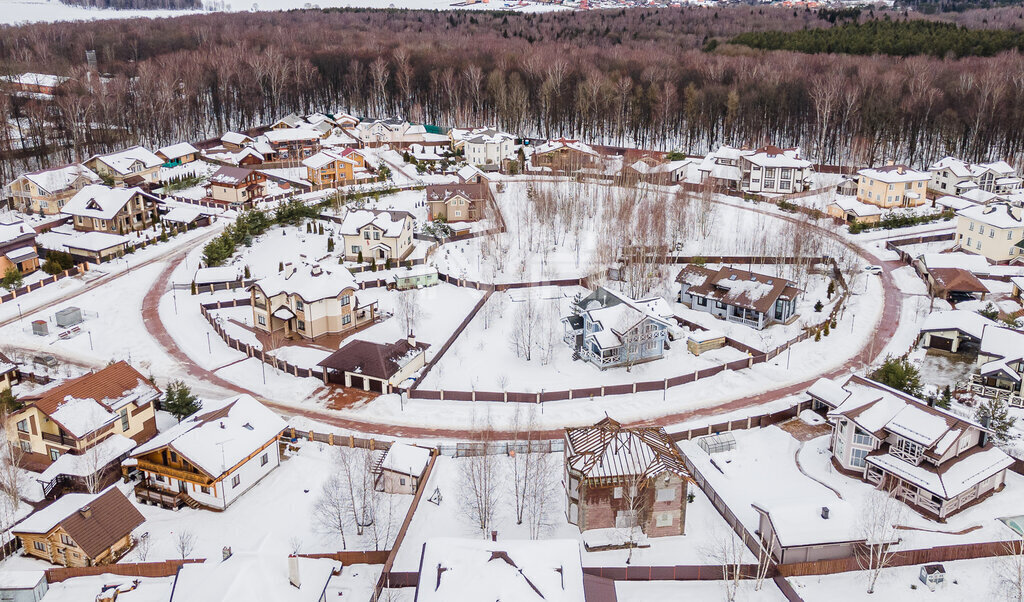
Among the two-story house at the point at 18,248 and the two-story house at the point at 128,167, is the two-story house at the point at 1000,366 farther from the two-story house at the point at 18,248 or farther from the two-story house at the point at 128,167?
the two-story house at the point at 128,167

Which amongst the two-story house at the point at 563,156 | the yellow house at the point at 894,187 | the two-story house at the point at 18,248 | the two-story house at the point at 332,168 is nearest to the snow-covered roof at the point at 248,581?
the two-story house at the point at 18,248

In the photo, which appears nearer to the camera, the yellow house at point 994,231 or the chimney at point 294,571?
the chimney at point 294,571

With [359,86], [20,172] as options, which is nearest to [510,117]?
[359,86]

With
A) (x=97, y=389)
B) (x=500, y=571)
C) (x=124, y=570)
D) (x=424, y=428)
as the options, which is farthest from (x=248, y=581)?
(x=97, y=389)

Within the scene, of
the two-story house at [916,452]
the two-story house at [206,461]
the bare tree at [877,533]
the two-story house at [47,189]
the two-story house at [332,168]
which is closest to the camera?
the bare tree at [877,533]

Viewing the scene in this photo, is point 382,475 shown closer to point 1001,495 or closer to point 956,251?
A: point 1001,495

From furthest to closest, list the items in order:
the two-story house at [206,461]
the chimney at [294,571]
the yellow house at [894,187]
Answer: the yellow house at [894,187], the two-story house at [206,461], the chimney at [294,571]

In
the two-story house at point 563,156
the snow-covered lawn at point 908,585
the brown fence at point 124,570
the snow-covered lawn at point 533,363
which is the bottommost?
the snow-covered lawn at point 908,585

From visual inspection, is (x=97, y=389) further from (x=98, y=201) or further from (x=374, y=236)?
(x=98, y=201)
